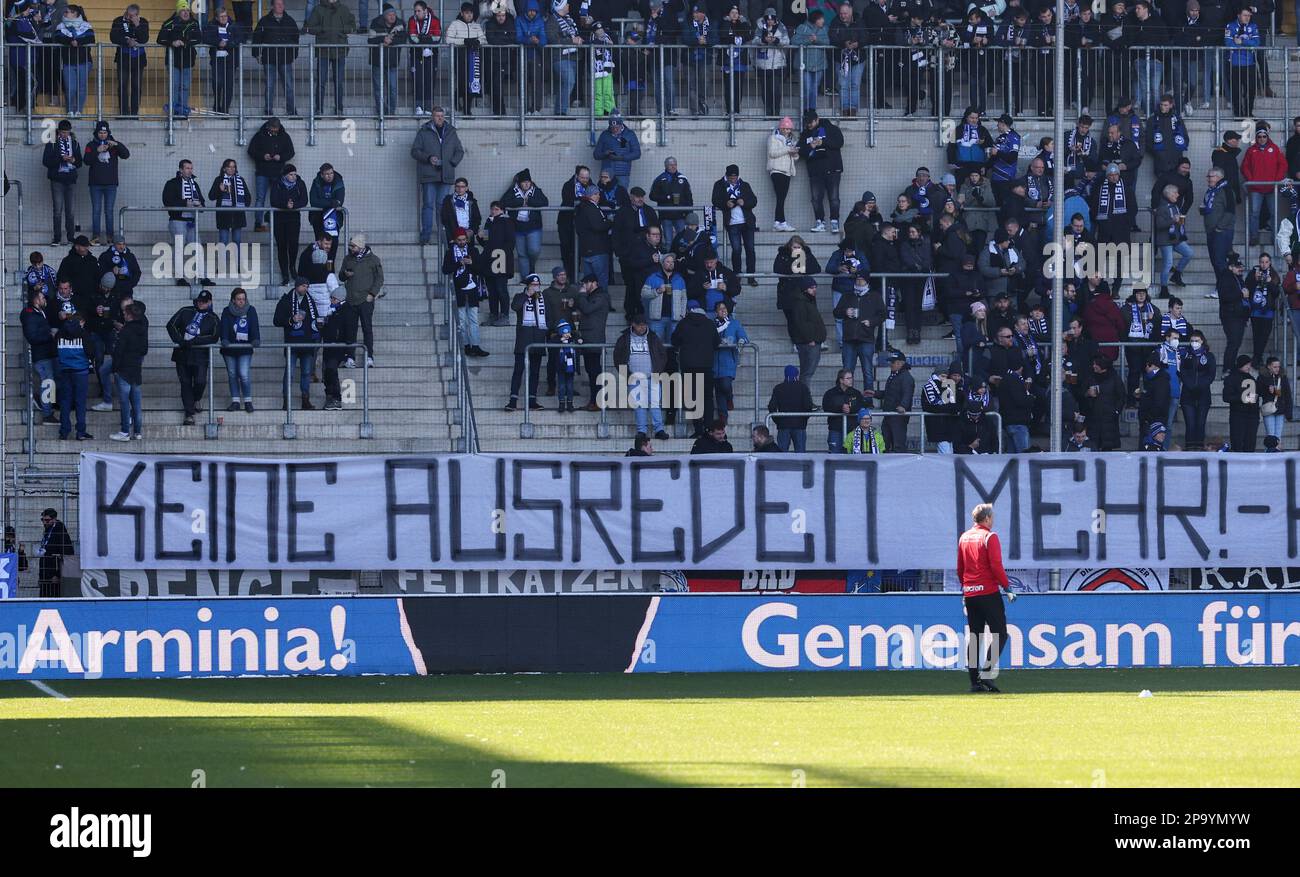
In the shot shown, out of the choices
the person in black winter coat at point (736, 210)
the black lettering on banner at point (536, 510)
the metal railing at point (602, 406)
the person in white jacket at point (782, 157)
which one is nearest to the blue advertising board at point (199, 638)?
the black lettering on banner at point (536, 510)

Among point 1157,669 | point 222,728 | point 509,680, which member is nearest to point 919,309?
point 1157,669

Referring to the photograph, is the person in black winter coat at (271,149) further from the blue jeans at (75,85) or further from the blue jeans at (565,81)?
the blue jeans at (565,81)

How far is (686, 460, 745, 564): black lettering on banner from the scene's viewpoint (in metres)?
26.4

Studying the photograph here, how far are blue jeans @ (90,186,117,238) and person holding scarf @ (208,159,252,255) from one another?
179 cm

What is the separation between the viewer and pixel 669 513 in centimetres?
2639

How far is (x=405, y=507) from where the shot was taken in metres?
26.2

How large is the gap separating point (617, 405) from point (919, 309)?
16.5 feet

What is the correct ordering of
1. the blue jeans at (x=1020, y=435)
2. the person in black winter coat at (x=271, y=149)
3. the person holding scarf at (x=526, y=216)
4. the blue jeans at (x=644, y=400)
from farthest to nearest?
1. the person in black winter coat at (x=271, y=149)
2. the person holding scarf at (x=526, y=216)
3. the blue jeans at (x=1020, y=435)
4. the blue jeans at (x=644, y=400)

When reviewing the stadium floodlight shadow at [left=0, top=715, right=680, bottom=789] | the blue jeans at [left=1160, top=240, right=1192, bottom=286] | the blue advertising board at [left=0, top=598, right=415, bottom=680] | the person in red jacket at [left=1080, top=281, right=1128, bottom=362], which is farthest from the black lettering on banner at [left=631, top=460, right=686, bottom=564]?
the blue jeans at [left=1160, top=240, right=1192, bottom=286]

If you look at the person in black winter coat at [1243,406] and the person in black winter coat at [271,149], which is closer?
the person in black winter coat at [1243,406]

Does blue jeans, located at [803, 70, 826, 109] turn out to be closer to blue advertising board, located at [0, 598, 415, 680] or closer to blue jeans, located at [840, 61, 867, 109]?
blue jeans, located at [840, 61, 867, 109]

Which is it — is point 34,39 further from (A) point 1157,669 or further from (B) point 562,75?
(A) point 1157,669

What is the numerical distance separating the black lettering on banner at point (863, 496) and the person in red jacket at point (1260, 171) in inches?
373

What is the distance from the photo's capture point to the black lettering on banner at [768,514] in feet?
86.7
